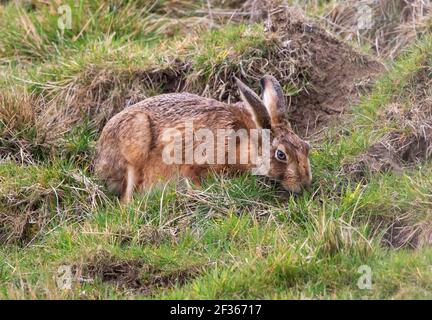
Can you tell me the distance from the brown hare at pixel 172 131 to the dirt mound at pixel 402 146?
2.32ft

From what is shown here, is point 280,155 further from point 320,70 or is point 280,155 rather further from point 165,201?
point 320,70

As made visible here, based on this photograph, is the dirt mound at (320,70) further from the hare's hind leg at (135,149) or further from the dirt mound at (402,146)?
the hare's hind leg at (135,149)

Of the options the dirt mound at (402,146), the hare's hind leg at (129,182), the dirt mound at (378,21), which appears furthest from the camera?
the dirt mound at (378,21)

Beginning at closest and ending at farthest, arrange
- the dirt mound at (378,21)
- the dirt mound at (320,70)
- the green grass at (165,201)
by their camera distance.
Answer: the green grass at (165,201)
the dirt mound at (320,70)
the dirt mound at (378,21)

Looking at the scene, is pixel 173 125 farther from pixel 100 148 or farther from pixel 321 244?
pixel 321 244

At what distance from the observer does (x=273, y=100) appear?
9.05 metres

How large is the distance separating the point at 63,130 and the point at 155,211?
1860 mm

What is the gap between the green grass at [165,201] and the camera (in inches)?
286

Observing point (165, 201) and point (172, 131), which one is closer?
point (165, 201)

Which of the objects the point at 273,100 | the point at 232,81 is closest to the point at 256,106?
the point at 273,100

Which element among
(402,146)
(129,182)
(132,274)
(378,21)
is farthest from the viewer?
(378,21)

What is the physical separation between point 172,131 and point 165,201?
877 mm

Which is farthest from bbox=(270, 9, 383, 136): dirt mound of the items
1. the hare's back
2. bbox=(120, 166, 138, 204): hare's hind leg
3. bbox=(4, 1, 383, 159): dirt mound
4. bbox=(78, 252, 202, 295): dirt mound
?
bbox=(78, 252, 202, 295): dirt mound

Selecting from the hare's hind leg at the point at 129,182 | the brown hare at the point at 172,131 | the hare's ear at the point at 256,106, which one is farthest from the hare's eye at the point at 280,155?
the hare's hind leg at the point at 129,182
